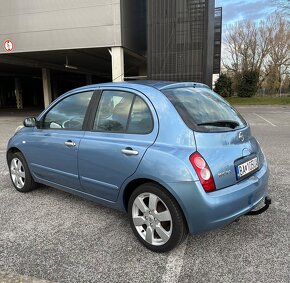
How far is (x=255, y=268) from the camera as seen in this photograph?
2.60m

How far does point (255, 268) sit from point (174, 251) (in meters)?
0.73

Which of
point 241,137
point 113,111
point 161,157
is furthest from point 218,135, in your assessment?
point 113,111

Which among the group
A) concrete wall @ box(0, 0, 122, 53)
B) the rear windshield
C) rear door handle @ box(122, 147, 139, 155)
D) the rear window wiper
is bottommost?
rear door handle @ box(122, 147, 139, 155)

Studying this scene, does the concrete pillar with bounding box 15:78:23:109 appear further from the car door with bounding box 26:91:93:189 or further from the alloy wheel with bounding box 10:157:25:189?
the car door with bounding box 26:91:93:189

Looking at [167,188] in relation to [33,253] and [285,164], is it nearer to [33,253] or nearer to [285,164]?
[33,253]

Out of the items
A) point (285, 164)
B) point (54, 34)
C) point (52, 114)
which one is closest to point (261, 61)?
point (54, 34)

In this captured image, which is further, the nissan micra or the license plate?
the license plate

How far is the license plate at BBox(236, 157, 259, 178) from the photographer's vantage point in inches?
111

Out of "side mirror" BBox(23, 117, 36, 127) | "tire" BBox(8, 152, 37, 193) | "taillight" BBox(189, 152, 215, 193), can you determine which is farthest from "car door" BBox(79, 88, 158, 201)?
"tire" BBox(8, 152, 37, 193)

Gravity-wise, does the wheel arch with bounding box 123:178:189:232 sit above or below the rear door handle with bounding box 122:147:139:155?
below

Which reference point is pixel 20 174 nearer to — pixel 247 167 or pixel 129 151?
pixel 129 151

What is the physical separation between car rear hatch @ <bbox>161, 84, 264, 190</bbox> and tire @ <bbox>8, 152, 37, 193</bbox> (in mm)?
2512

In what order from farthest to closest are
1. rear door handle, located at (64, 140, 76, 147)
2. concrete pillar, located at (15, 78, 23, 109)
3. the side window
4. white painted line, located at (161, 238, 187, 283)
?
concrete pillar, located at (15, 78, 23, 109)
the side window
rear door handle, located at (64, 140, 76, 147)
white painted line, located at (161, 238, 187, 283)

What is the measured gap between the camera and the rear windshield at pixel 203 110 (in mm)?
2840
